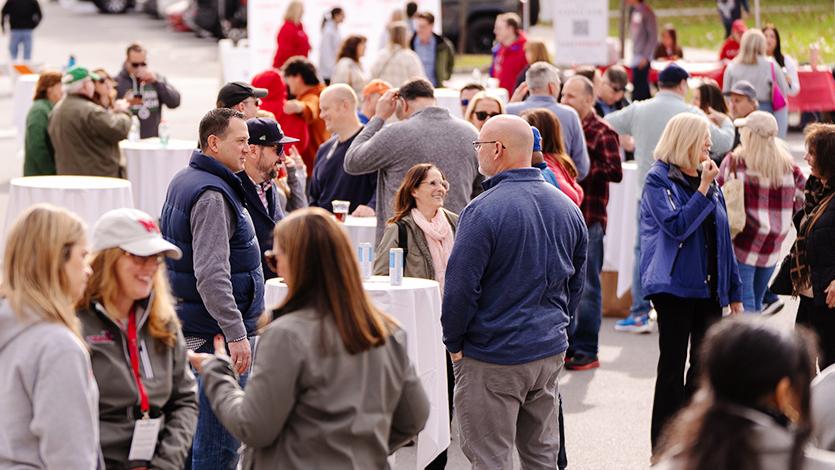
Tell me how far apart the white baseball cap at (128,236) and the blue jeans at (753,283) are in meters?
5.88

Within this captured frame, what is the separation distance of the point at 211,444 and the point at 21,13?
2033 cm

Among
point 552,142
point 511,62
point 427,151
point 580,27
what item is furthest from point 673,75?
point 580,27

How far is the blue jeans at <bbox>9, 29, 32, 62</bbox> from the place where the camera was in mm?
24656

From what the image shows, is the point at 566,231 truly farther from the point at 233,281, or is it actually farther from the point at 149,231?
the point at 149,231

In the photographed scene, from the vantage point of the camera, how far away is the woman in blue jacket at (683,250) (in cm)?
670

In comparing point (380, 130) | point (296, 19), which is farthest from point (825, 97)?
point (380, 130)

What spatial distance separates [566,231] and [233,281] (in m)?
1.41

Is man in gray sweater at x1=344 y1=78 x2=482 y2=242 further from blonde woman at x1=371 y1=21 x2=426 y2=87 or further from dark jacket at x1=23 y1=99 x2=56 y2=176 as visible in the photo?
blonde woman at x1=371 y1=21 x2=426 y2=87

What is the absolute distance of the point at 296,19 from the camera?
18344 mm

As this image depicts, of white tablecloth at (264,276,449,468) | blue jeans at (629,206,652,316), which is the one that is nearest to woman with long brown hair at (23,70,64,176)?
blue jeans at (629,206,652,316)

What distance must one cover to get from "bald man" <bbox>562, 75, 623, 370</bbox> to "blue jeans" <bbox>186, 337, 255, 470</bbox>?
3.82 m

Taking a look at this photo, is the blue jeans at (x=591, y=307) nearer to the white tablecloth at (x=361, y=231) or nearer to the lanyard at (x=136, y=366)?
the white tablecloth at (x=361, y=231)

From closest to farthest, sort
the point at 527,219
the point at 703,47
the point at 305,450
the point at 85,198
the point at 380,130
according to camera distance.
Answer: the point at 305,450, the point at 527,219, the point at 380,130, the point at 85,198, the point at 703,47

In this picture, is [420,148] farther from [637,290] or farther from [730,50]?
[730,50]
